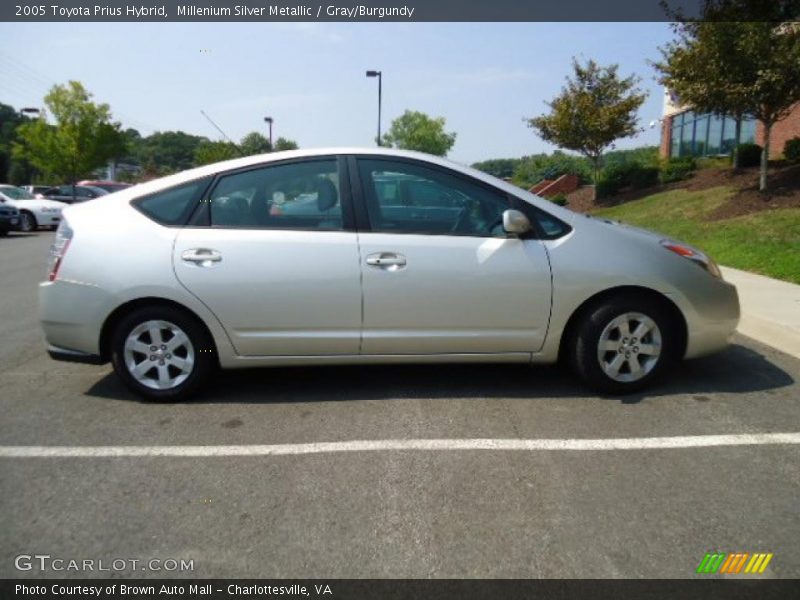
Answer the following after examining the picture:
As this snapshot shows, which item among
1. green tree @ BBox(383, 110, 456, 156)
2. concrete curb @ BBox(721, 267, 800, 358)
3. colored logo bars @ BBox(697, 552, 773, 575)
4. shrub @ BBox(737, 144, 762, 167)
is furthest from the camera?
green tree @ BBox(383, 110, 456, 156)

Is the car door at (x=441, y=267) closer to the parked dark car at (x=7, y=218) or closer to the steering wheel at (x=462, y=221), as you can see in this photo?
the steering wheel at (x=462, y=221)

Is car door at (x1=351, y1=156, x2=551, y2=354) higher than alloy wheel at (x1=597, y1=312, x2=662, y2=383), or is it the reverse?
car door at (x1=351, y1=156, x2=551, y2=354)

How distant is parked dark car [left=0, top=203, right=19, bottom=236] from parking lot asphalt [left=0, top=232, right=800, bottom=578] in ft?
49.6

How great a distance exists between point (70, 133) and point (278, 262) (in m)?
33.8

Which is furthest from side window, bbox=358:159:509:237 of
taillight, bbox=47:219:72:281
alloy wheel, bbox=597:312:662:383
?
taillight, bbox=47:219:72:281

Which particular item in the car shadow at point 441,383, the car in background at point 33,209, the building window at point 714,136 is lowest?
the car shadow at point 441,383

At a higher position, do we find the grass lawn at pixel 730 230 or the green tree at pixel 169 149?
the green tree at pixel 169 149

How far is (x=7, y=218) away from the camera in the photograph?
1698cm

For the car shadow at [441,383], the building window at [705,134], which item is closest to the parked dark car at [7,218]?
the car shadow at [441,383]

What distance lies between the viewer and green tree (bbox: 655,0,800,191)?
453 inches

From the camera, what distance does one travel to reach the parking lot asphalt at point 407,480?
2436mm

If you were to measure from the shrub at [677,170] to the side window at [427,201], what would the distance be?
57.1ft

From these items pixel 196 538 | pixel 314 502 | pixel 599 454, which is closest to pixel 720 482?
pixel 599 454
